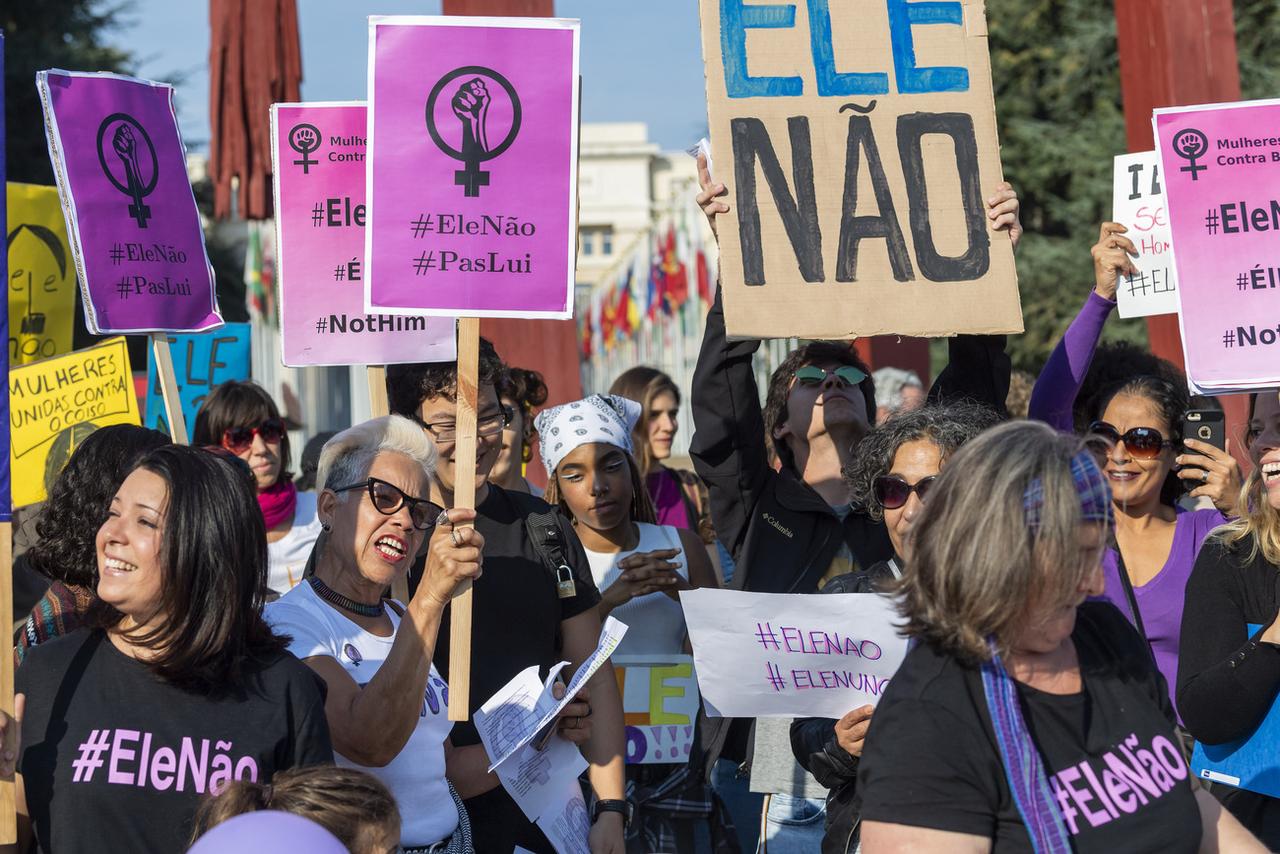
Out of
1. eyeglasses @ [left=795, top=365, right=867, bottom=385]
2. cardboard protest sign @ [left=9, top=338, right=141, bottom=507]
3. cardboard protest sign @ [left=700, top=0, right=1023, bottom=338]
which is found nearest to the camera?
cardboard protest sign @ [left=700, top=0, right=1023, bottom=338]

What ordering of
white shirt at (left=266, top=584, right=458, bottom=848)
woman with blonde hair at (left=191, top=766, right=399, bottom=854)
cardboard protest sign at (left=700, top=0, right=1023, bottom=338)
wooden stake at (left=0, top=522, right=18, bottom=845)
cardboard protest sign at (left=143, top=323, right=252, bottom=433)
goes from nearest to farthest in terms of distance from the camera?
woman with blonde hair at (left=191, top=766, right=399, bottom=854) < wooden stake at (left=0, top=522, right=18, bottom=845) < white shirt at (left=266, top=584, right=458, bottom=848) < cardboard protest sign at (left=700, top=0, right=1023, bottom=338) < cardboard protest sign at (left=143, top=323, right=252, bottom=433)

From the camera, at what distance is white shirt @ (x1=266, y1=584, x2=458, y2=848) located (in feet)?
9.82

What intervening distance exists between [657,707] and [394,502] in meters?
1.29

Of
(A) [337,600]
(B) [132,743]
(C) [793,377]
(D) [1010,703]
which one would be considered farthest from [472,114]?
(D) [1010,703]

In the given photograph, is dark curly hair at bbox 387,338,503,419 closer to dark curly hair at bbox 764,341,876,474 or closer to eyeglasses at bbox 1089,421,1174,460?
dark curly hair at bbox 764,341,876,474

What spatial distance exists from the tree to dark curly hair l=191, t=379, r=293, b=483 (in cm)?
1305

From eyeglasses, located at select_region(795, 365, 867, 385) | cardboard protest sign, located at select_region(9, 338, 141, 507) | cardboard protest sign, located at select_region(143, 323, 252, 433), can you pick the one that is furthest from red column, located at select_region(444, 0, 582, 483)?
eyeglasses, located at select_region(795, 365, 867, 385)

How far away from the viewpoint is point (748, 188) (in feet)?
11.4

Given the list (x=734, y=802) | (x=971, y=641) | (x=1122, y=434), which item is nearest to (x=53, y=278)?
(x=734, y=802)

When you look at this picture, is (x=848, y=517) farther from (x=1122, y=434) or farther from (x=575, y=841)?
(x=575, y=841)

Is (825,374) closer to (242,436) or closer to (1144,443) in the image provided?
(1144,443)

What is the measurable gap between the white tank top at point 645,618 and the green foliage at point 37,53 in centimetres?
1517

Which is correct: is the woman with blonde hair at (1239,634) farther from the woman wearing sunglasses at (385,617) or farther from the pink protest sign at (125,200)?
the pink protest sign at (125,200)

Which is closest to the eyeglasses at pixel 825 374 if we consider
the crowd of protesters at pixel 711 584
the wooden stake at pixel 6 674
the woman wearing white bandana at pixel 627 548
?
the crowd of protesters at pixel 711 584
